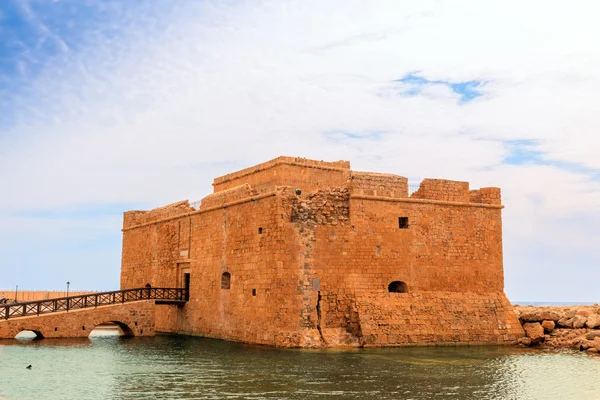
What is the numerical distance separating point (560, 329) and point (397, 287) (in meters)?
5.66

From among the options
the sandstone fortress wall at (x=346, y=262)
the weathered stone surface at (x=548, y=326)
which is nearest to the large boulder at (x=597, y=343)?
the weathered stone surface at (x=548, y=326)

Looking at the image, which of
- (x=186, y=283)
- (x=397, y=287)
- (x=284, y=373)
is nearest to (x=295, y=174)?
(x=397, y=287)

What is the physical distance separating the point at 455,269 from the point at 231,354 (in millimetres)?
8177

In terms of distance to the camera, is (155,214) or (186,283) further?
(155,214)

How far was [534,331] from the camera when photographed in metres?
21.6

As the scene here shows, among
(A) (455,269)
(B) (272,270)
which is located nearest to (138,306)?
(B) (272,270)

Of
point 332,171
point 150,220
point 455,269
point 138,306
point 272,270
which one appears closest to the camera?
point 272,270

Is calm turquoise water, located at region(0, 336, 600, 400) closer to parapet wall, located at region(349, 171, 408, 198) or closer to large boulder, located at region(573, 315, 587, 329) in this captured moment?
large boulder, located at region(573, 315, 587, 329)

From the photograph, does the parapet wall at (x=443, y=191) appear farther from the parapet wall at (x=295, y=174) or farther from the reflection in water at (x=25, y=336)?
the reflection in water at (x=25, y=336)

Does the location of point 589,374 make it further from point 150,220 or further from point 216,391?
point 150,220

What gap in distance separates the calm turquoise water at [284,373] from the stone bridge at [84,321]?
2.07 feet

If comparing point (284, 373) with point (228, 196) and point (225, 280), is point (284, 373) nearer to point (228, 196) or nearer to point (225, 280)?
point (225, 280)

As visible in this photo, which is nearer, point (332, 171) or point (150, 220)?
point (332, 171)

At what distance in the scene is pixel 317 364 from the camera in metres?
15.9
